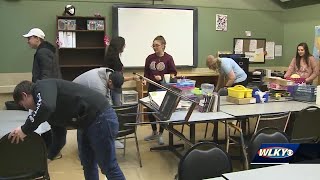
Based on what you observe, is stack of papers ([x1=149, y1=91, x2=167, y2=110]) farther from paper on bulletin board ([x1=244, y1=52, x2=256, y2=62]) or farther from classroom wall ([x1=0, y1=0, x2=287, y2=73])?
paper on bulletin board ([x1=244, y1=52, x2=256, y2=62])

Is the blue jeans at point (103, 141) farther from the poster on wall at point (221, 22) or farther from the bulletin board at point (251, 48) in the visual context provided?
the bulletin board at point (251, 48)

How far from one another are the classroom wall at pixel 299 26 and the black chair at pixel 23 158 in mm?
5880

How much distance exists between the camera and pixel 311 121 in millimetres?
3393

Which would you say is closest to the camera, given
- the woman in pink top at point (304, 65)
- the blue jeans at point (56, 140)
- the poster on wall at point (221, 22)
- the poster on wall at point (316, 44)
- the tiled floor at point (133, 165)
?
the blue jeans at point (56, 140)

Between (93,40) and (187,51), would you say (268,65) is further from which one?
(93,40)

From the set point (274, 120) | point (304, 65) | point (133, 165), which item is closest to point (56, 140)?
point (133, 165)

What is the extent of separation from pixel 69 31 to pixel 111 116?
141 inches

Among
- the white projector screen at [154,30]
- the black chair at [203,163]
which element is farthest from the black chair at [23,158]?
the white projector screen at [154,30]

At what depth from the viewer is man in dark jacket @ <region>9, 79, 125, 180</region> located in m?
2.16

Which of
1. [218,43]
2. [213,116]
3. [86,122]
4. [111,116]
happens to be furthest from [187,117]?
[218,43]

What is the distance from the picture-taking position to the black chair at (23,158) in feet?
7.83

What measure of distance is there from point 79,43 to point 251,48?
12.1 feet

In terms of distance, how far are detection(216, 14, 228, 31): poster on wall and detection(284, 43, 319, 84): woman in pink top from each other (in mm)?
1907

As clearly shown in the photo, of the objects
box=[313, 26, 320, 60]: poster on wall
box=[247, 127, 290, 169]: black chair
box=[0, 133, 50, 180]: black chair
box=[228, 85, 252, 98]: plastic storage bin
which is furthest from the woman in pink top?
box=[0, 133, 50, 180]: black chair
